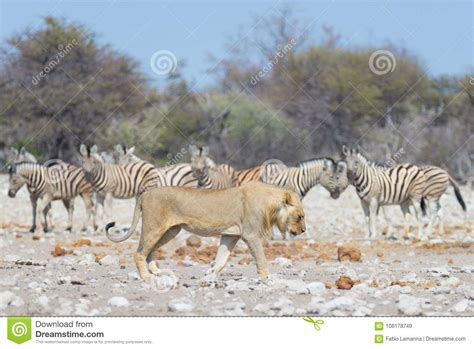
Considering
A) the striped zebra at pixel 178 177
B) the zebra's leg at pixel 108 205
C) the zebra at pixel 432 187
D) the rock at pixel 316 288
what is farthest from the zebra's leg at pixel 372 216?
the rock at pixel 316 288

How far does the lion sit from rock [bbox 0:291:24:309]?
4.64 ft

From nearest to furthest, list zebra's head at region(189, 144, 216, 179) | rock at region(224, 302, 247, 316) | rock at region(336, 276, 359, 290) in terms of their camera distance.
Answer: rock at region(224, 302, 247, 316) → rock at region(336, 276, 359, 290) → zebra's head at region(189, 144, 216, 179)

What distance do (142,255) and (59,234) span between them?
26.4 ft

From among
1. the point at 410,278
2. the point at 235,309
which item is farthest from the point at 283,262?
the point at 235,309

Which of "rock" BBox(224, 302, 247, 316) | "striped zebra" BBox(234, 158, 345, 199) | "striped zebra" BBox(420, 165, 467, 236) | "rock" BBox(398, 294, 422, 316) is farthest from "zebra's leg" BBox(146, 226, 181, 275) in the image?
"striped zebra" BBox(420, 165, 467, 236)

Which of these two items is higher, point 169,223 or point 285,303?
point 169,223

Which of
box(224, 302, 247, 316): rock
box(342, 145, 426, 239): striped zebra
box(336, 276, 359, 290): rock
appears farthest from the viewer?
box(342, 145, 426, 239): striped zebra

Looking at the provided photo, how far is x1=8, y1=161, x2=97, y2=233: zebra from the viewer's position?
17.8 meters

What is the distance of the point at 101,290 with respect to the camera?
27.5ft

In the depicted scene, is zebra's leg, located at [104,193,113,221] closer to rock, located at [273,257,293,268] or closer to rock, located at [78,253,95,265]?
rock, located at [78,253,95,265]

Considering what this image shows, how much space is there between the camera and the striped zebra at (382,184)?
16625 mm

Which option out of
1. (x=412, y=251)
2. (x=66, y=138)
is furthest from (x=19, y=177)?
(x=66, y=138)
